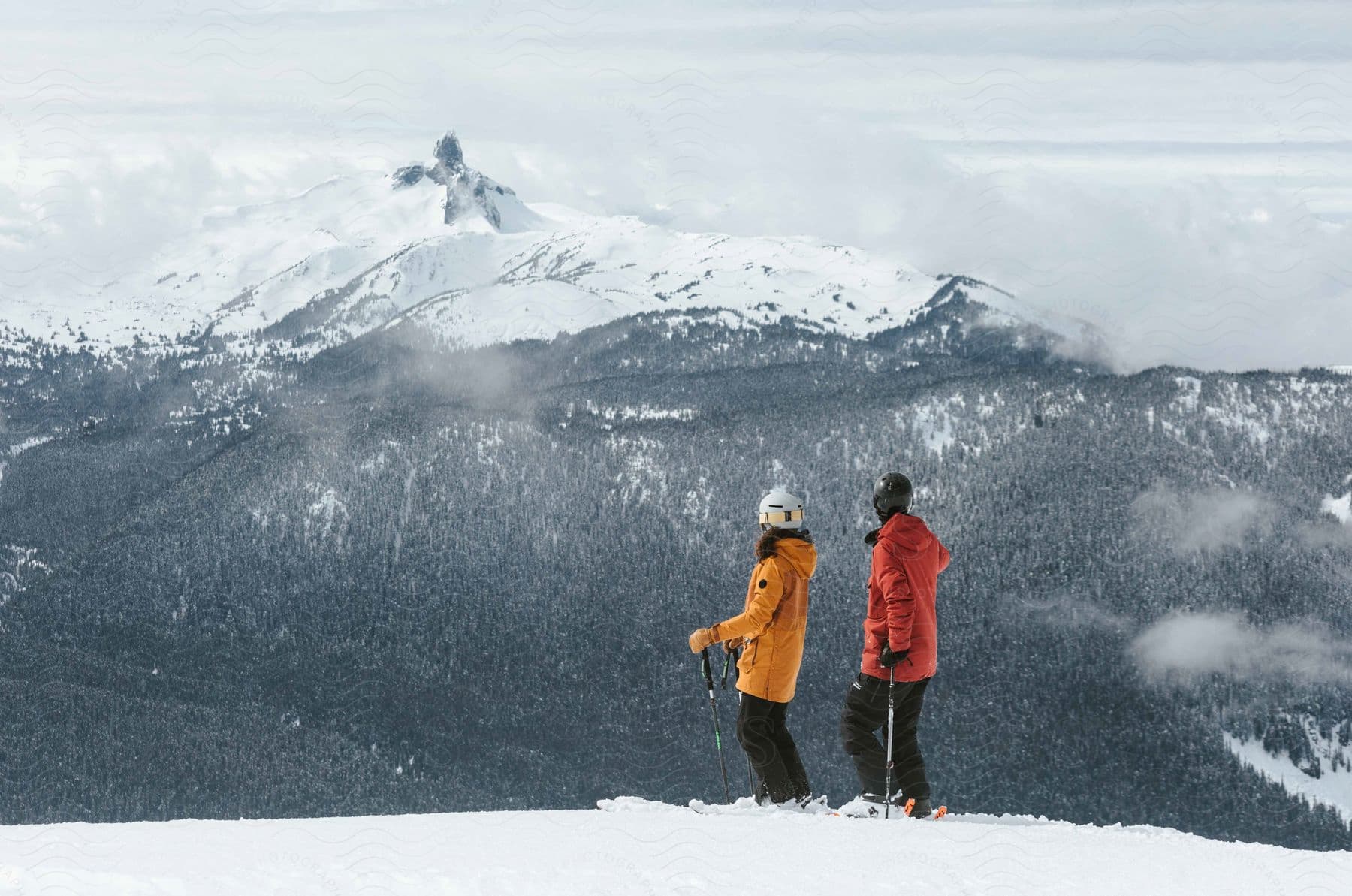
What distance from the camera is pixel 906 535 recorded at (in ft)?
29.0

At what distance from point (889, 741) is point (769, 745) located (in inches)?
40.2

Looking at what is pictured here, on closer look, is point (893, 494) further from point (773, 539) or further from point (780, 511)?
point (773, 539)

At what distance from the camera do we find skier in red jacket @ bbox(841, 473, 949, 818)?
8.88 meters

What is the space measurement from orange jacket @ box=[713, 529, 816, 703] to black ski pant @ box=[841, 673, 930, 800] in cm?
61

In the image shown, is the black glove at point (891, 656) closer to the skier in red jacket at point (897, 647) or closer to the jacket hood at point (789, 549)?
the skier in red jacket at point (897, 647)

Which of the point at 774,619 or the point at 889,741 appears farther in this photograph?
the point at 889,741

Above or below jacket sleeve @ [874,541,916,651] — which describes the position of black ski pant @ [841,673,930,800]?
below

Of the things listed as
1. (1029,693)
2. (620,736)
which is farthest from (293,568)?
(1029,693)

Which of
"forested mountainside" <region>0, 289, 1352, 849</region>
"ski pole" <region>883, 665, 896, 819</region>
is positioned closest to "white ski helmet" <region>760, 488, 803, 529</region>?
"ski pole" <region>883, 665, 896, 819</region>

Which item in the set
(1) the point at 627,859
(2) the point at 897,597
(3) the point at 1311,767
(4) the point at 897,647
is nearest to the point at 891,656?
(4) the point at 897,647

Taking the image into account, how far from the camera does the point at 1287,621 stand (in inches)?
6732

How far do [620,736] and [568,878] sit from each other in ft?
412

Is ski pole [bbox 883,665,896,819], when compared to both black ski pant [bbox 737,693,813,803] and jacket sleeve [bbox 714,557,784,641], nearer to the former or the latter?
black ski pant [bbox 737,693,813,803]

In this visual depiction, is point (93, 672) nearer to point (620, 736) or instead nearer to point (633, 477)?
point (620, 736)
